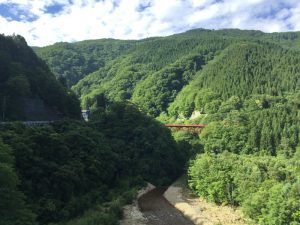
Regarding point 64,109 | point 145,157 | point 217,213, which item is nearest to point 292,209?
point 217,213

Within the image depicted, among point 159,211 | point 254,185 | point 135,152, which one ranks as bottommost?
point 159,211

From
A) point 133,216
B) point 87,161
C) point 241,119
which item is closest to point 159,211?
point 133,216

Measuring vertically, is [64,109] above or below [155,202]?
above

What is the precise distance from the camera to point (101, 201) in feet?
201

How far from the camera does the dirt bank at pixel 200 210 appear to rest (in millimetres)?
58625

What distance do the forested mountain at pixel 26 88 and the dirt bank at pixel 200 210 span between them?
→ 29.6 m

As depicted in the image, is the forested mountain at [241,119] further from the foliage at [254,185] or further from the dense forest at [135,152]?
the dense forest at [135,152]

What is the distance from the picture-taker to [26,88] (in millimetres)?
77312

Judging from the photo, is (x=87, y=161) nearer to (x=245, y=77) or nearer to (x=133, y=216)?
(x=133, y=216)

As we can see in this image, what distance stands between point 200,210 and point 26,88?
131 feet

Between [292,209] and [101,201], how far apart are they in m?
27.9

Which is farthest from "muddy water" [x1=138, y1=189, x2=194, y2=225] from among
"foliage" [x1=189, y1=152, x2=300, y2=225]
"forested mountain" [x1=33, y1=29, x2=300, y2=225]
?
"forested mountain" [x1=33, y1=29, x2=300, y2=225]

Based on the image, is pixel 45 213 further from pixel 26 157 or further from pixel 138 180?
pixel 138 180

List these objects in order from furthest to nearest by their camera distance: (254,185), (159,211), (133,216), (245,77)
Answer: (245,77)
(159,211)
(254,185)
(133,216)
